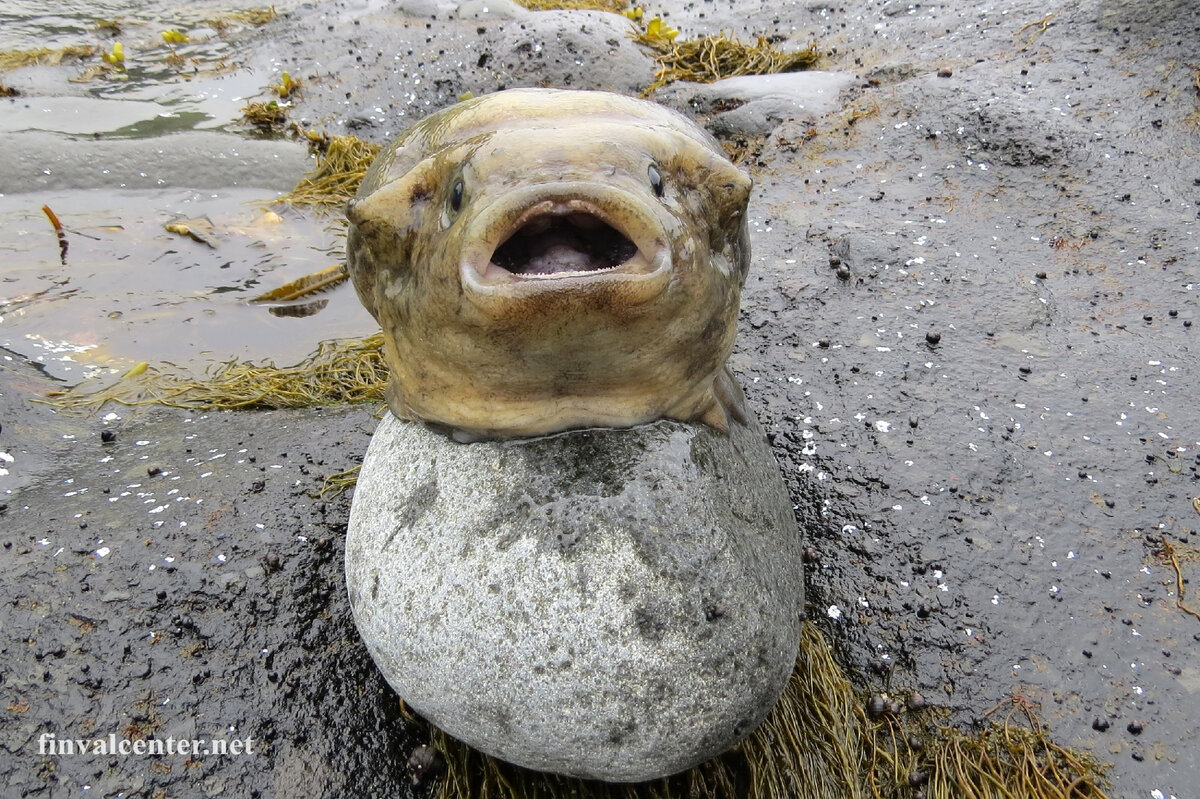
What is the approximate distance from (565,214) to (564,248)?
147 millimetres

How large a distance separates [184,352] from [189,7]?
952 centimetres

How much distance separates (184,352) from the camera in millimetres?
4750

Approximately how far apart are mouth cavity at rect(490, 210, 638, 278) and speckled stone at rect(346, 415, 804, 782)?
543mm

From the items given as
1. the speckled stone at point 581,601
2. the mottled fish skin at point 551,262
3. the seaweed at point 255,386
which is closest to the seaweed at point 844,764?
the speckled stone at point 581,601

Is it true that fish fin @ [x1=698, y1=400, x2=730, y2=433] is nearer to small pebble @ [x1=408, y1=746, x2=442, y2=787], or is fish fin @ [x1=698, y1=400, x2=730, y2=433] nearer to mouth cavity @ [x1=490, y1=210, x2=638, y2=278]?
mouth cavity @ [x1=490, y1=210, x2=638, y2=278]

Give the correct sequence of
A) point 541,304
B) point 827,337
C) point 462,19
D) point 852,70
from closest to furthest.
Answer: point 541,304 → point 827,337 → point 852,70 → point 462,19

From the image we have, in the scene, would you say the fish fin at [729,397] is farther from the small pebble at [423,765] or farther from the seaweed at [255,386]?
the seaweed at [255,386]

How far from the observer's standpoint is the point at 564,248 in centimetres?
191

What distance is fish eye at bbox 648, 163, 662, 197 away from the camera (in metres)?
1.97

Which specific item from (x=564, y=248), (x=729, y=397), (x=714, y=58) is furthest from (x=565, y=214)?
(x=714, y=58)

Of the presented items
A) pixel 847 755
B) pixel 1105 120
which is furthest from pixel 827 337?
pixel 1105 120

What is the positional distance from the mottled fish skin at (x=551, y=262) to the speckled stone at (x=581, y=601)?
14 centimetres

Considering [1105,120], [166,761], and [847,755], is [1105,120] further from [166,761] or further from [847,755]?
[166,761]

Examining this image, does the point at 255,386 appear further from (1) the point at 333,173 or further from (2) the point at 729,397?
(1) the point at 333,173
